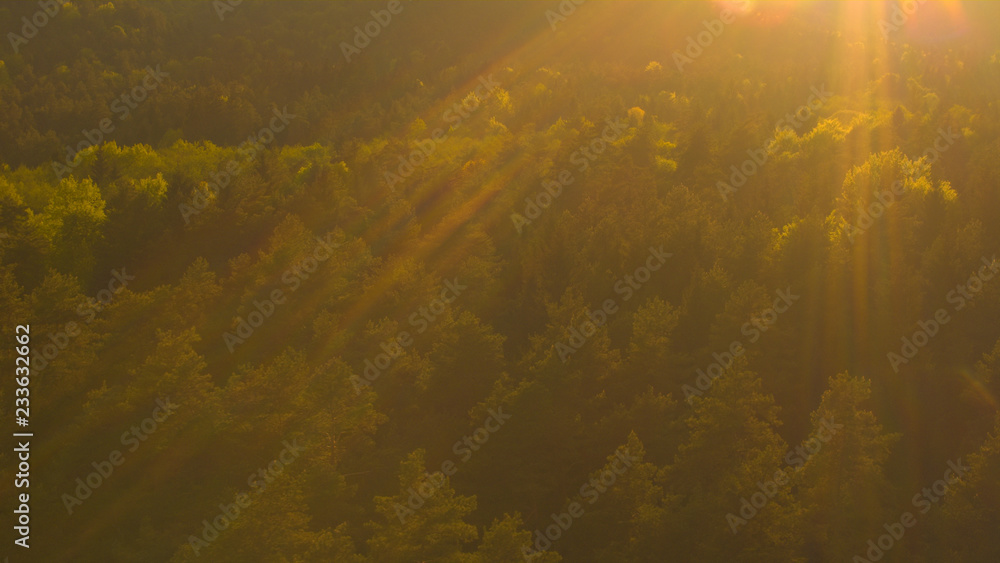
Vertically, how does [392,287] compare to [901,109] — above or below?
below

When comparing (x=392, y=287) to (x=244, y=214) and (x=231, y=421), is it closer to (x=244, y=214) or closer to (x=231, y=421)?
(x=231, y=421)

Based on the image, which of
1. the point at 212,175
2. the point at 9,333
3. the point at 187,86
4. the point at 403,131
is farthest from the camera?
the point at 187,86

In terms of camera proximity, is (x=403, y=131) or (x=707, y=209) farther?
(x=403, y=131)

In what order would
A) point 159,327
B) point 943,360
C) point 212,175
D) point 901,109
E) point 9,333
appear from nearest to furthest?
1. point 9,333
2. point 159,327
3. point 943,360
4. point 212,175
5. point 901,109

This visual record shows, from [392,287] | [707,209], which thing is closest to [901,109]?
[707,209]

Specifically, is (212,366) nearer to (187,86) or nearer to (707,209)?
(707,209)

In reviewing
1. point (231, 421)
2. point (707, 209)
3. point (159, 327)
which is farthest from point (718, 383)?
point (707, 209)

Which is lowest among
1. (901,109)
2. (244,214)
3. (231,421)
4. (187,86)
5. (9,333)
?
(9,333)
